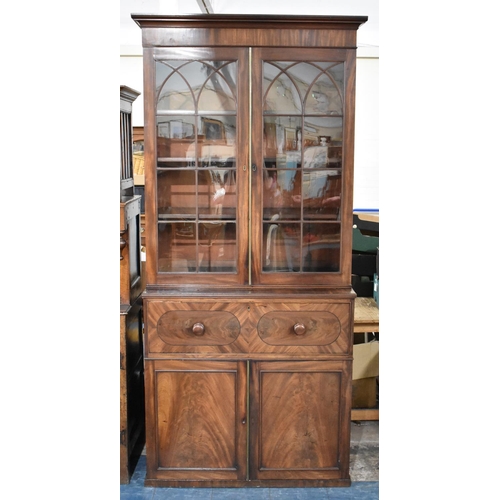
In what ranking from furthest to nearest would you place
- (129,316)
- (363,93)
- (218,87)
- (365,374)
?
(363,93)
(365,374)
(129,316)
(218,87)

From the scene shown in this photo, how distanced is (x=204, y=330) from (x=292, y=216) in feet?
1.96

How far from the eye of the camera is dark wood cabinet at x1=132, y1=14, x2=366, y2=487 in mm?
2375

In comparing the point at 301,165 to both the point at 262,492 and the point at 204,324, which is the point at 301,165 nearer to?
the point at 204,324

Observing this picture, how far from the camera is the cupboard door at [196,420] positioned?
2455mm

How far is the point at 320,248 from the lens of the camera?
8.16 feet

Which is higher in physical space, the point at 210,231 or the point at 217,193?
the point at 217,193

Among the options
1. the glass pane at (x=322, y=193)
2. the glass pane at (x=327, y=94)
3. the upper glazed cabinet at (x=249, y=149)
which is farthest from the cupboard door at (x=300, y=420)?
the glass pane at (x=327, y=94)

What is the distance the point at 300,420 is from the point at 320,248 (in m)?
0.73

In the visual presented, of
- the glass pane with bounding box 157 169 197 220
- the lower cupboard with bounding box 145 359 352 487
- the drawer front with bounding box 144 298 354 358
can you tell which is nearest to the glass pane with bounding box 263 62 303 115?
the glass pane with bounding box 157 169 197 220

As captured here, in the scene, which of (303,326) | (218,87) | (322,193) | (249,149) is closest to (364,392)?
(303,326)

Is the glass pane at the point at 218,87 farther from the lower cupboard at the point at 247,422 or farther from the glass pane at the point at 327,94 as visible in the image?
the lower cupboard at the point at 247,422
